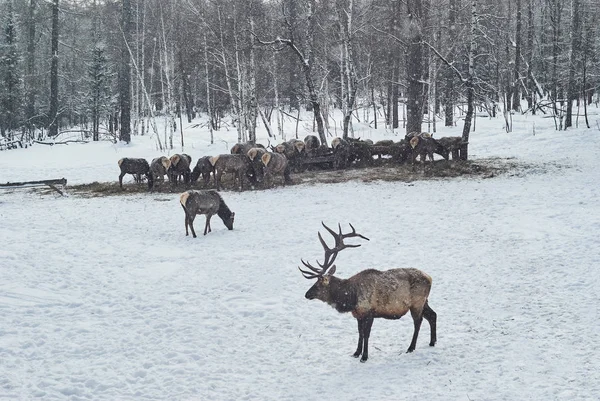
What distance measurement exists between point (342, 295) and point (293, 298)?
7.36ft

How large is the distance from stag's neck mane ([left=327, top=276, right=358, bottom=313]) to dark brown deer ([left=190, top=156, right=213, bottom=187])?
503 inches

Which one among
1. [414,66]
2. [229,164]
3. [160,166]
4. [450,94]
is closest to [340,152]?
[229,164]

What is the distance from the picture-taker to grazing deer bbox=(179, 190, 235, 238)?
510 inches

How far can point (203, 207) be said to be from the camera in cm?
1318

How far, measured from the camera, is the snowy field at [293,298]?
20.1 feet

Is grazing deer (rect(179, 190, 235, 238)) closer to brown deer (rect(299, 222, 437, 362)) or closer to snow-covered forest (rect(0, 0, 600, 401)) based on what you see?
snow-covered forest (rect(0, 0, 600, 401))

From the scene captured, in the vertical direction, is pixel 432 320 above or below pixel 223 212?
below

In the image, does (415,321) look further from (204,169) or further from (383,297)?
(204,169)

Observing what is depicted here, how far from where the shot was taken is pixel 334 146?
2167 cm

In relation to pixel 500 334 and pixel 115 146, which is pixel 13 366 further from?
pixel 115 146

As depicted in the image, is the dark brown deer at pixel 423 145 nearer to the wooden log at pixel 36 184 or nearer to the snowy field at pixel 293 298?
the snowy field at pixel 293 298

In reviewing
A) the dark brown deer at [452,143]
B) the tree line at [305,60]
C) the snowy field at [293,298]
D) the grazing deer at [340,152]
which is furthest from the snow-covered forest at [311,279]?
the tree line at [305,60]

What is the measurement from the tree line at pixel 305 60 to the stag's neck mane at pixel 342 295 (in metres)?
15.2

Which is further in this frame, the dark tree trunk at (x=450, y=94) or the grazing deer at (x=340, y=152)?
the dark tree trunk at (x=450, y=94)
